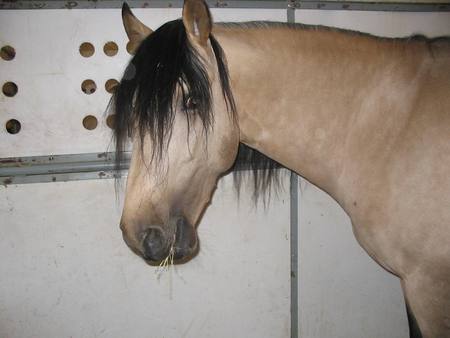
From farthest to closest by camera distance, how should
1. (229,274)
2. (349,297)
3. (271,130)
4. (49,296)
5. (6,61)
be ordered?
(349,297), (229,274), (49,296), (6,61), (271,130)

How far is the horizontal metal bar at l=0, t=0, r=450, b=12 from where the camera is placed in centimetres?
108

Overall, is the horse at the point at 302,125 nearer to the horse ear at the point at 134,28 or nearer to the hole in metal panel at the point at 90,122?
the horse ear at the point at 134,28

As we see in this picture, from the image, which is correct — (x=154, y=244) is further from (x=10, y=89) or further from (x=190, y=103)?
(x=10, y=89)

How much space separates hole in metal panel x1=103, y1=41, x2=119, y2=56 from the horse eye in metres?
0.64

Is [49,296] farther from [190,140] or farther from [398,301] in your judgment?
[398,301]

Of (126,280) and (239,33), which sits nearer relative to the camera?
(239,33)

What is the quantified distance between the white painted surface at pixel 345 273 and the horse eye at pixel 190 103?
815 mm

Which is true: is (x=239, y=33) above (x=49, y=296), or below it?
above

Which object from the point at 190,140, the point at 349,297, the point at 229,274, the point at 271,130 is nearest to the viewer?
the point at 190,140

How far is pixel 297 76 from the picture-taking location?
2.66 ft

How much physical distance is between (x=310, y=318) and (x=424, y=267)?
0.89 metres

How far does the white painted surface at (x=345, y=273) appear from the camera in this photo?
132 cm

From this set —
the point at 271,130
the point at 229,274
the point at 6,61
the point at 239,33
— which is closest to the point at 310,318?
the point at 229,274

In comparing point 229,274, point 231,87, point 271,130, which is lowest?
point 229,274
